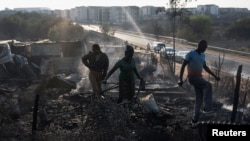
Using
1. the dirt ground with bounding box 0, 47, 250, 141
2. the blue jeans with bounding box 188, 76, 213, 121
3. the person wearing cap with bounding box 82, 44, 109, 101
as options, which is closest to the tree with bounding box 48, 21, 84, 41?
the dirt ground with bounding box 0, 47, 250, 141

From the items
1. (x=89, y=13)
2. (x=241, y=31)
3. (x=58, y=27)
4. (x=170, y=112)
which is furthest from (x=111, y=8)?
(x=170, y=112)

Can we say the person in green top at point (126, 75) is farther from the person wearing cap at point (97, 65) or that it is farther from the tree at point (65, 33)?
the tree at point (65, 33)

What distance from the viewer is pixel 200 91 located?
7.60m

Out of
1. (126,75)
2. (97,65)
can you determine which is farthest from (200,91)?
(97,65)

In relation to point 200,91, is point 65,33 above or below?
below

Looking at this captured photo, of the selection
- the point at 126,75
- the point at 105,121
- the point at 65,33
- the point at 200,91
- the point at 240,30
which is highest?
the point at 126,75

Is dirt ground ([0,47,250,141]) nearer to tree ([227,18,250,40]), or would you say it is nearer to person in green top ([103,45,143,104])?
person in green top ([103,45,143,104])

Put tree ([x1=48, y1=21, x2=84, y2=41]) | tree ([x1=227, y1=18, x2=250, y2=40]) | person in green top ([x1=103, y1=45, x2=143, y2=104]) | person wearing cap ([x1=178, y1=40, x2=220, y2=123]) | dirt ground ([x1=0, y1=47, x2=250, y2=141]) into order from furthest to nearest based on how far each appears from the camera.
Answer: tree ([x1=227, y1=18, x2=250, y2=40]) < tree ([x1=48, y1=21, x2=84, y2=41]) < person in green top ([x1=103, y1=45, x2=143, y2=104]) < person wearing cap ([x1=178, y1=40, x2=220, y2=123]) < dirt ground ([x1=0, y1=47, x2=250, y2=141])

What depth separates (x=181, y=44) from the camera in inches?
1761

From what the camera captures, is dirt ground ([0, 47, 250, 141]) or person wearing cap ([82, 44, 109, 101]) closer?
dirt ground ([0, 47, 250, 141])

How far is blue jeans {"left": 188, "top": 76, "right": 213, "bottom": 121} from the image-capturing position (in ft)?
24.4

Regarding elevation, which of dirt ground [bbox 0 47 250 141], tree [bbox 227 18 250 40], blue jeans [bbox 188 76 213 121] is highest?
blue jeans [bbox 188 76 213 121]

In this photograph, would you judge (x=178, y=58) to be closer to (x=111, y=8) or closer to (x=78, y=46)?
(x=78, y=46)

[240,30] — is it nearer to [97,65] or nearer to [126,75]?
[97,65]
